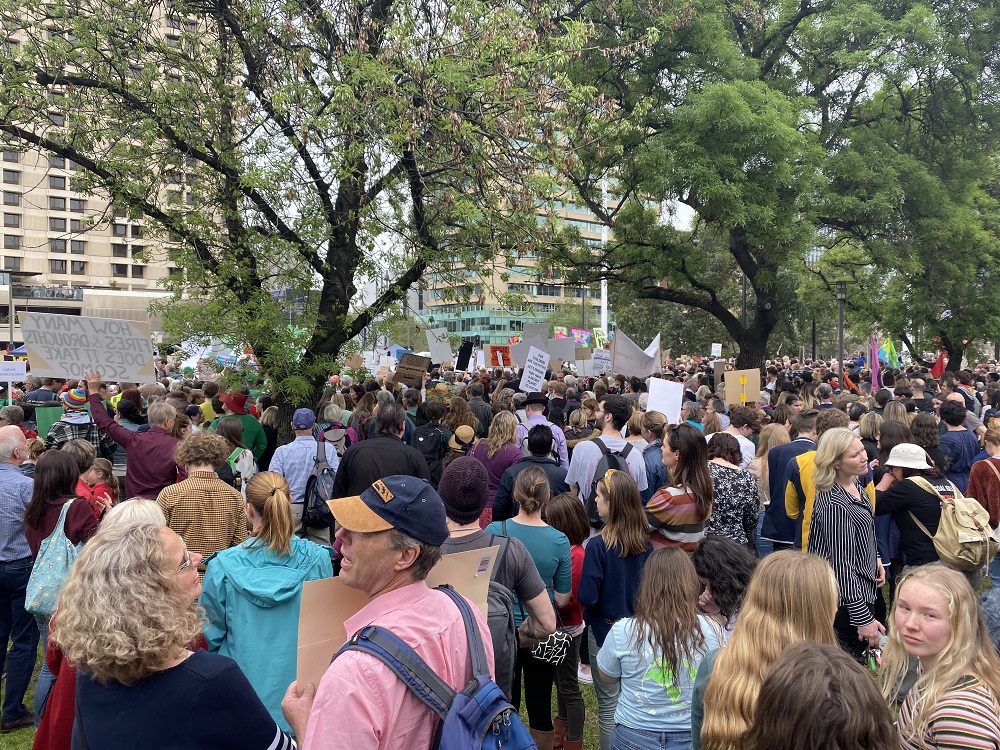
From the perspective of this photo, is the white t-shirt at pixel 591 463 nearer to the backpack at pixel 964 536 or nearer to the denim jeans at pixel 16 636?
the backpack at pixel 964 536

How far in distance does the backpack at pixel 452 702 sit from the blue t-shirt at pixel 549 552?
2.35 metres

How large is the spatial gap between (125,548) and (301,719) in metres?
0.76

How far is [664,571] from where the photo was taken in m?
3.33

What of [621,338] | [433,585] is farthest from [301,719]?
[621,338]

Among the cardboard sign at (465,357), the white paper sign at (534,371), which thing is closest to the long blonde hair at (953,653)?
the white paper sign at (534,371)

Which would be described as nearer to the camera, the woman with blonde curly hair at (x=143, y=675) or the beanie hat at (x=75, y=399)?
the woman with blonde curly hair at (x=143, y=675)

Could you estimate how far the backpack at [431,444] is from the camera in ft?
28.7

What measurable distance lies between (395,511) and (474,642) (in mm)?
430

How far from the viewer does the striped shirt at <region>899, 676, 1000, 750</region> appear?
2312mm

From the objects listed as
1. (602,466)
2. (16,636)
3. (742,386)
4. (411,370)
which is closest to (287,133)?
(411,370)

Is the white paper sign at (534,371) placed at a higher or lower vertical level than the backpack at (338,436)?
higher

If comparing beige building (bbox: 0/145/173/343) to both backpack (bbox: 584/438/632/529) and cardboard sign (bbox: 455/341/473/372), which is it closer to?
cardboard sign (bbox: 455/341/473/372)

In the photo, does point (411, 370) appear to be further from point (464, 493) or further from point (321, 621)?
point (321, 621)

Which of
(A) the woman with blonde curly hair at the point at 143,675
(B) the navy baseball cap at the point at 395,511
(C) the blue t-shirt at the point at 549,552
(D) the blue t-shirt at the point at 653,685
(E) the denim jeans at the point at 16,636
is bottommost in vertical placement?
(E) the denim jeans at the point at 16,636
